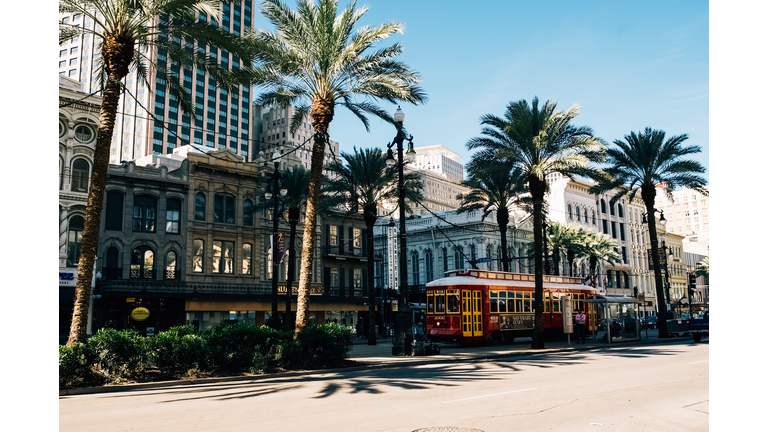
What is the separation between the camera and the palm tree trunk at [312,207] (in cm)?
1934

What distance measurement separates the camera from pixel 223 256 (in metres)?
41.4

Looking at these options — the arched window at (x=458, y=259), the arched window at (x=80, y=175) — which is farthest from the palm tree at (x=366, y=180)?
the arched window at (x=458, y=259)

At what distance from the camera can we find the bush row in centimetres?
1423

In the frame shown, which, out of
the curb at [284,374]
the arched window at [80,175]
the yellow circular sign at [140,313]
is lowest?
the curb at [284,374]

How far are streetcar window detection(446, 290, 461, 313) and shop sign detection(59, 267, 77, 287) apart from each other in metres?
20.1

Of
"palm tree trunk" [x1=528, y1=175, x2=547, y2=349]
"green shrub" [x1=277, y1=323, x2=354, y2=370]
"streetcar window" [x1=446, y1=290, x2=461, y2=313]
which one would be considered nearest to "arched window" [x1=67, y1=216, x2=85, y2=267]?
"green shrub" [x1=277, y1=323, x2=354, y2=370]

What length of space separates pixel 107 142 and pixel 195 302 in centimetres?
2357

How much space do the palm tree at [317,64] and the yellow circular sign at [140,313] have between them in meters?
19.2

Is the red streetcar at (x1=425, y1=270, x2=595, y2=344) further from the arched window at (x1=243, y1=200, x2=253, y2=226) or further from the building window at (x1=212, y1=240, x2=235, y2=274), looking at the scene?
the arched window at (x1=243, y1=200, x2=253, y2=226)

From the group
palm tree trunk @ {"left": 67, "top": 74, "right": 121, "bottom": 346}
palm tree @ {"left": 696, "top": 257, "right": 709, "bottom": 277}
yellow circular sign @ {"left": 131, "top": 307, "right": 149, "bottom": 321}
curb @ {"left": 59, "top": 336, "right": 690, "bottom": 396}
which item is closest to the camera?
curb @ {"left": 59, "top": 336, "right": 690, "bottom": 396}

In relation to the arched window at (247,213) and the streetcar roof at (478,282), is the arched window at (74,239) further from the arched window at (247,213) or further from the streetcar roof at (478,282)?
the streetcar roof at (478,282)

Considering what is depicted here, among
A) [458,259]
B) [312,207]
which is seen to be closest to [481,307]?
[312,207]

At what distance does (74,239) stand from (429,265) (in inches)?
1448

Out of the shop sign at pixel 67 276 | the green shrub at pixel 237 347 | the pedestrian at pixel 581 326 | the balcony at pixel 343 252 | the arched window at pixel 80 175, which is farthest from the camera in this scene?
the balcony at pixel 343 252
